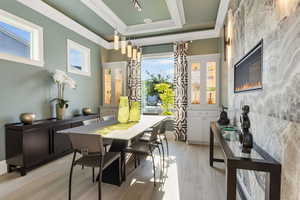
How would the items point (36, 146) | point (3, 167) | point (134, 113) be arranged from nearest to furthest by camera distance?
point (3, 167) → point (36, 146) → point (134, 113)

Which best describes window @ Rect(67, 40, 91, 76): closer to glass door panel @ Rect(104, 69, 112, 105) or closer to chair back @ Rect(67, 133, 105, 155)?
glass door panel @ Rect(104, 69, 112, 105)

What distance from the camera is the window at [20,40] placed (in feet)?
8.32

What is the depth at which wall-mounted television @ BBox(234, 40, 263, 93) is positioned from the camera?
1.46 m

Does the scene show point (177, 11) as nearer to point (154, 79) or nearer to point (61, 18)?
point (154, 79)

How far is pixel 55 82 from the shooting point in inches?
130

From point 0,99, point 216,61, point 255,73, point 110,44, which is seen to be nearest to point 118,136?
point 255,73

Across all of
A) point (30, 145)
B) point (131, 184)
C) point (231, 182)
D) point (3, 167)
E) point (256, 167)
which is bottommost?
point (131, 184)

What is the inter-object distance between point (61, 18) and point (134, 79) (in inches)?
88.5

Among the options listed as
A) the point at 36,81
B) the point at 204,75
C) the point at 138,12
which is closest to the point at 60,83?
the point at 36,81

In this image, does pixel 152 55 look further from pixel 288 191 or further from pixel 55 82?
pixel 288 191

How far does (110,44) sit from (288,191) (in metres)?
5.10

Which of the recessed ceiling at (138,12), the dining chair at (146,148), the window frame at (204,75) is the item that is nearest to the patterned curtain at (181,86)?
the window frame at (204,75)

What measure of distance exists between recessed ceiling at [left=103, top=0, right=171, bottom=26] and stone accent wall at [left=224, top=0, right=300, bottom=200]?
1973mm

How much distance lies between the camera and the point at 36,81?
2959 mm
